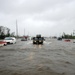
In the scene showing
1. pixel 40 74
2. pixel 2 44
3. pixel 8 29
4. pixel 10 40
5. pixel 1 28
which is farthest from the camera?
pixel 8 29

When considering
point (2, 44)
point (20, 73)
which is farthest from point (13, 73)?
point (2, 44)

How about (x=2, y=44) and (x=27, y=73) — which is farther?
(x=2, y=44)

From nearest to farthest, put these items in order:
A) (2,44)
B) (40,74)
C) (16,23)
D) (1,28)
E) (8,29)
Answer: (40,74) → (2,44) → (16,23) → (1,28) → (8,29)

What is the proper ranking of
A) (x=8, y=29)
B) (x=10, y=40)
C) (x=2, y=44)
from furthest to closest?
(x=8, y=29), (x=10, y=40), (x=2, y=44)

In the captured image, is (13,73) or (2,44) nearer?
(13,73)

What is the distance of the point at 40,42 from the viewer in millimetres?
57625

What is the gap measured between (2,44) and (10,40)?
8.52 metres

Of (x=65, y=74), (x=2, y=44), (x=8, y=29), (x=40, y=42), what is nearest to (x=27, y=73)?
(x=65, y=74)

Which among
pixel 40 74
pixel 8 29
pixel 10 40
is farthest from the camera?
pixel 8 29

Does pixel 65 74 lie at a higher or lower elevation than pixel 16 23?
lower

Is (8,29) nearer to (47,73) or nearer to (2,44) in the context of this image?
(2,44)

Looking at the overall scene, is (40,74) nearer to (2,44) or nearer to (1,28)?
(2,44)

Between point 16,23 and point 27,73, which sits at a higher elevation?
point 16,23

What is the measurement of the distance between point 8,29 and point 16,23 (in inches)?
1337
